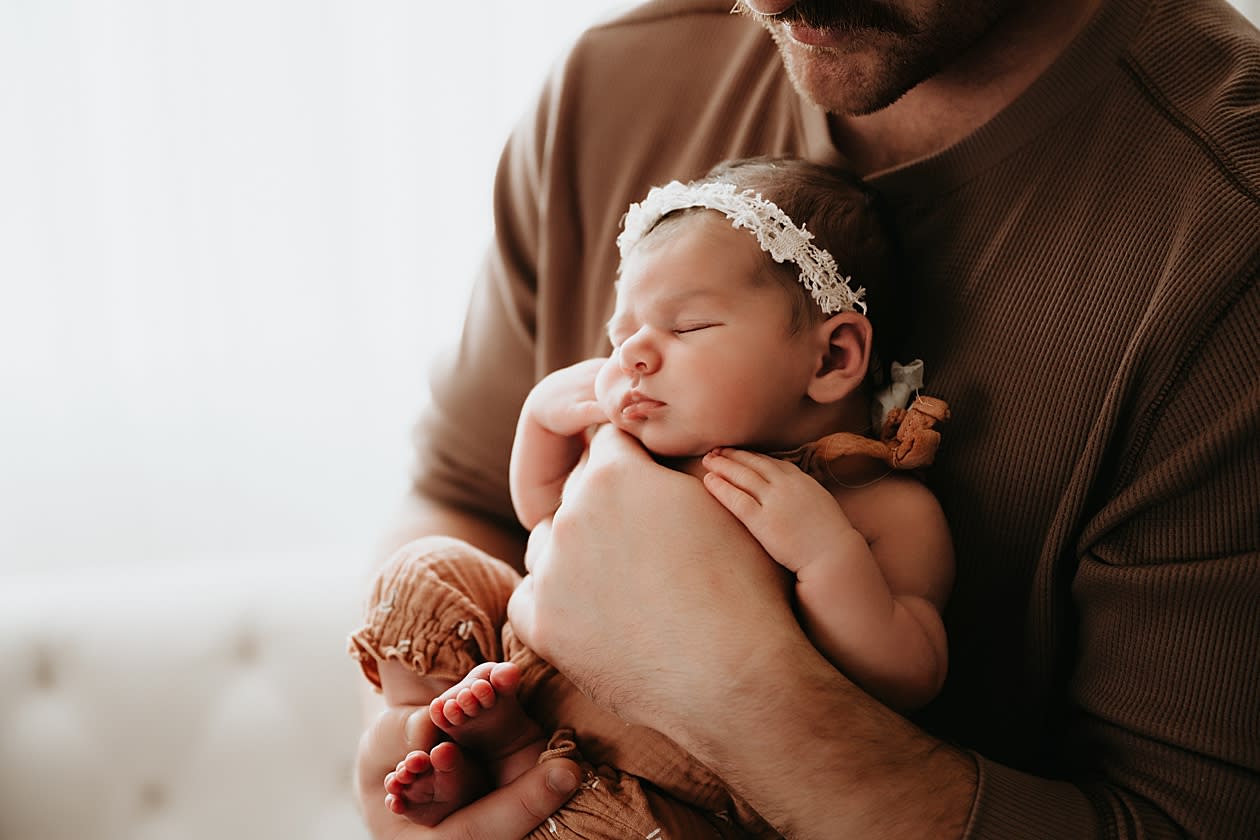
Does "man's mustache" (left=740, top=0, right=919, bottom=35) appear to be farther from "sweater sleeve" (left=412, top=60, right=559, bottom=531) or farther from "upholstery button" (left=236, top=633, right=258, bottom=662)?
"upholstery button" (left=236, top=633, right=258, bottom=662)

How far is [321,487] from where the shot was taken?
2332mm

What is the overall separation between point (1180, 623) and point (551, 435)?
0.71 metres

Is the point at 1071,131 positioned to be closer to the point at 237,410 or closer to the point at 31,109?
the point at 237,410

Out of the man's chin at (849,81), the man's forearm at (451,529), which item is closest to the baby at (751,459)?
the man's chin at (849,81)

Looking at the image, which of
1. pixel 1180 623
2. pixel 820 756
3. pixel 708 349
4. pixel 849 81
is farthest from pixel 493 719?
pixel 849 81

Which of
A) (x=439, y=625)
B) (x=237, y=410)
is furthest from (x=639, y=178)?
(x=237, y=410)

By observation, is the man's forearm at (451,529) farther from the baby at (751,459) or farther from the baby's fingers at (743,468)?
the baby's fingers at (743,468)

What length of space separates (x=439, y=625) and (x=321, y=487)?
1.17 metres

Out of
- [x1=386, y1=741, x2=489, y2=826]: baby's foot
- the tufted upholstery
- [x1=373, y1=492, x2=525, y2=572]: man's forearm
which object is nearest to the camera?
[x1=386, y1=741, x2=489, y2=826]: baby's foot

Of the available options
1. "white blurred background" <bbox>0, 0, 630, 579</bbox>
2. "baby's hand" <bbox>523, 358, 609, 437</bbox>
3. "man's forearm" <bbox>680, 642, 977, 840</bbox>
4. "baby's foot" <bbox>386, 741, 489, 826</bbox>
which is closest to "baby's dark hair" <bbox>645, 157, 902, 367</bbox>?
"baby's hand" <bbox>523, 358, 609, 437</bbox>

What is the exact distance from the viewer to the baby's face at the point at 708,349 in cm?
114

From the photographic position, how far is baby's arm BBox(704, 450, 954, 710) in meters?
1.06

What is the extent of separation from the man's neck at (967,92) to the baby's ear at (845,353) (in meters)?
0.26

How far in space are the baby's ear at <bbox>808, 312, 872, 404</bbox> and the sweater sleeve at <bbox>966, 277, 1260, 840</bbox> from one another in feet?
0.92
